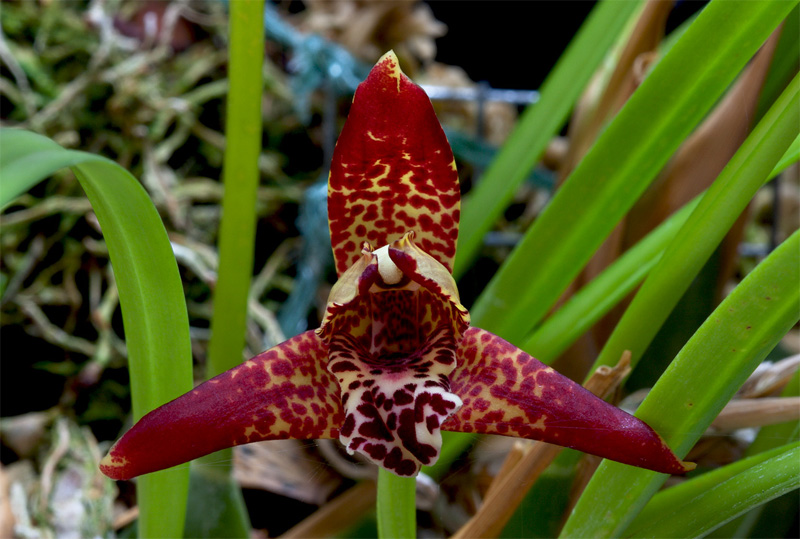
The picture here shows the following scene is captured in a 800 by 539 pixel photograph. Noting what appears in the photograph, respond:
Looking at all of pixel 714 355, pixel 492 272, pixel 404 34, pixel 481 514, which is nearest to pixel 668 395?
pixel 714 355

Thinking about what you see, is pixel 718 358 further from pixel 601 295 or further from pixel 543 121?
pixel 543 121

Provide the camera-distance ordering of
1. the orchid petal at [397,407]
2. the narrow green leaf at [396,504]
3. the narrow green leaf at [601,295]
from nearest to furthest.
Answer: the orchid petal at [397,407], the narrow green leaf at [396,504], the narrow green leaf at [601,295]

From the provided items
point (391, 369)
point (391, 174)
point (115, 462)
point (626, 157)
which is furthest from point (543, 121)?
point (115, 462)

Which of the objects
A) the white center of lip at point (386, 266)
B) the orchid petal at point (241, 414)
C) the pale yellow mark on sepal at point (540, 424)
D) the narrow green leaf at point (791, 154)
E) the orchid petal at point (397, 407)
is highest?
the narrow green leaf at point (791, 154)

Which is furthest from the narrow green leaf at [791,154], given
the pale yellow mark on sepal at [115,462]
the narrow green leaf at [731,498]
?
the pale yellow mark on sepal at [115,462]

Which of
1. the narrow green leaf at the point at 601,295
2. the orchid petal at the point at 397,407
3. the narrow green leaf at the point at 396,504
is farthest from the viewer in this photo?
the narrow green leaf at the point at 601,295

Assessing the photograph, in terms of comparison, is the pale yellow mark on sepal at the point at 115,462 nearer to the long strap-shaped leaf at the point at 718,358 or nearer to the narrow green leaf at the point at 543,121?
the long strap-shaped leaf at the point at 718,358
